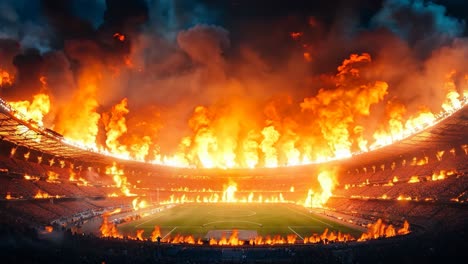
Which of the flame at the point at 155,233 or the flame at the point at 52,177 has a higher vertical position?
the flame at the point at 52,177

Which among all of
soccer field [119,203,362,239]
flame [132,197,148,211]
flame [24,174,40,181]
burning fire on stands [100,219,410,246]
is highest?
flame [24,174,40,181]

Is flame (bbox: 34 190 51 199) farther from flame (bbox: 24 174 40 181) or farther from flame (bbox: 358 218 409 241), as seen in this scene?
flame (bbox: 358 218 409 241)

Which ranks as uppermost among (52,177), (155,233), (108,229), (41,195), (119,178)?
(119,178)

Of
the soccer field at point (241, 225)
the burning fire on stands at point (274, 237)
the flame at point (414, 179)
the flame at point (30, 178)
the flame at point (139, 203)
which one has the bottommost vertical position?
the burning fire on stands at point (274, 237)

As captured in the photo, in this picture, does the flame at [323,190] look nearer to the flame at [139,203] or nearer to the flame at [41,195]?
the flame at [139,203]

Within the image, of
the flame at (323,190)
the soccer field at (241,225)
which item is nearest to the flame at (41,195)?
the soccer field at (241,225)

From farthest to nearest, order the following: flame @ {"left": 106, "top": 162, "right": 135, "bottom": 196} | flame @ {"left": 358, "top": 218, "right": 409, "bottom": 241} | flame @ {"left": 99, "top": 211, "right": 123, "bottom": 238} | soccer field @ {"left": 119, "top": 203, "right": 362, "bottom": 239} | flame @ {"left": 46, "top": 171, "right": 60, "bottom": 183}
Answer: flame @ {"left": 106, "top": 162, "right": 135, "bottom": 196}, flame @ {"left": 46, "top": 171, "right": 60, "bottom": 183}, soccer field @ {"left": 119, "top": 203, "right": 362, "bottom": 239}, flame @ {"left": 99, "top": 211, "right": 123, "bottom": 238}, flame @ {"left": 358, "top": 218, "right": 409, "bottom": 241}

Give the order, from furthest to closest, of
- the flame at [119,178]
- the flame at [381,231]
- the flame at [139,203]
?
the flame at [119,178], the flame at [139,203], the flame at [381,231]

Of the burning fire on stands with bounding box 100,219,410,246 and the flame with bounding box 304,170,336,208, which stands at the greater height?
the flame with bounding box 304,170,336,208

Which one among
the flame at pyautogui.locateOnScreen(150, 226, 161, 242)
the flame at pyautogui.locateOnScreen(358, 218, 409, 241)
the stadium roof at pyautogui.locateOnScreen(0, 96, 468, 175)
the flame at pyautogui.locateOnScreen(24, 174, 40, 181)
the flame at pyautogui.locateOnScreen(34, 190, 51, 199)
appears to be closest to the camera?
the stadium roof at pyautogui.locateOnScreen(0, 96, 468, 175)

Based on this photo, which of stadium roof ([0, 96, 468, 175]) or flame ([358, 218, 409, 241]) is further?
flame ([358, 218, 409, 241])

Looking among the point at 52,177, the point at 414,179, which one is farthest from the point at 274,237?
the point at 52,177

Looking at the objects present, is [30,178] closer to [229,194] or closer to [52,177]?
[52,177]

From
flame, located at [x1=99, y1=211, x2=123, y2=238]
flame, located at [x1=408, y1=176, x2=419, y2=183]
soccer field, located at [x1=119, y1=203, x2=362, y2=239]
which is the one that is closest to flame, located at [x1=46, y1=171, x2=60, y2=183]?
flame, located at [x1=99, y1=211, x2=123, y2=238]
